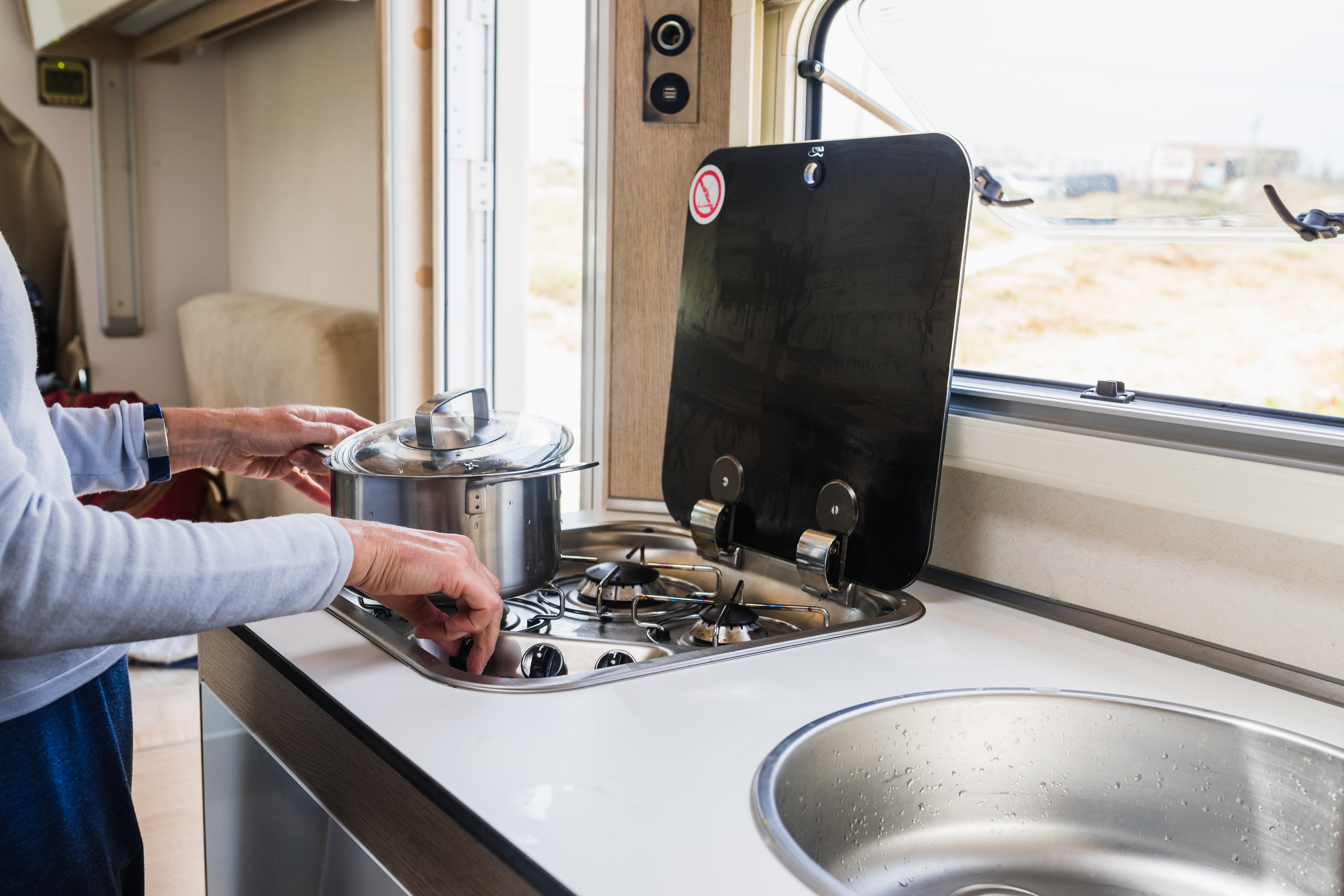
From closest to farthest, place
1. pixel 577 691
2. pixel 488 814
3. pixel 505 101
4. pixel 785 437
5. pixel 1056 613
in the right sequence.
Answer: pixel 488 814 → pixel 577 691 → pixel 1056 613 → pixel 785 437 → pixel 505 101

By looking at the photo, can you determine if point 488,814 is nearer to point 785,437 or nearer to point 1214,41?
point 785,437

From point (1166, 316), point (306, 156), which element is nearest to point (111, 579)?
point (1166, 316)

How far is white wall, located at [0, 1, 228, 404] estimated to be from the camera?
13.1 feet

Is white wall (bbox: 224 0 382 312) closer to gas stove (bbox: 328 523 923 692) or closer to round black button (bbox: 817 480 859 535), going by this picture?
gas stove (bbox: 328 523 923 692)

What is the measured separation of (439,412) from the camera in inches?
44.6

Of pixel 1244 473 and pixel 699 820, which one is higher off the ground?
pixel 1244 473

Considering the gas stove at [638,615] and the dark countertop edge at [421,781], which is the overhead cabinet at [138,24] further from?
the dark countertop edge at [421,781]

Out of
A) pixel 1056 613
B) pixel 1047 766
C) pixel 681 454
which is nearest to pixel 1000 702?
pixel 1047 766

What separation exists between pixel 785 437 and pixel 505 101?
1.37m

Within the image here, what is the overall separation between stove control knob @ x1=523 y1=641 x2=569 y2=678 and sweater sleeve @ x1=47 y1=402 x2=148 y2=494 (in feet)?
1.63

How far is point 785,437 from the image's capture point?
1226 millimetres

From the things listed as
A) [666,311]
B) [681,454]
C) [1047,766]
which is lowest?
[1047,766]

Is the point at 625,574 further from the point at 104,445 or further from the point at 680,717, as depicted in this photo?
the point at 104,445

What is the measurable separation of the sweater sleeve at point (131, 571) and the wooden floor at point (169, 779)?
3.97 ft
